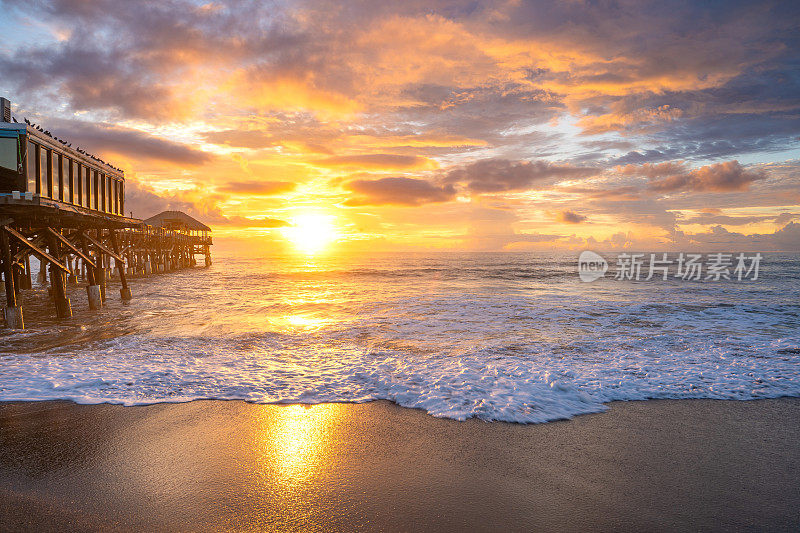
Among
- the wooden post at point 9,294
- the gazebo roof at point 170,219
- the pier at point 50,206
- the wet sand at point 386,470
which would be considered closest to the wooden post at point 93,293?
the pier at point 50,206

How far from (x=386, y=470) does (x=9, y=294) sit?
Answer: 46.1ft

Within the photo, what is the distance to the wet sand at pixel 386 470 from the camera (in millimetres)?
3412

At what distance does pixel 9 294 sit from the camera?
40.5 feet

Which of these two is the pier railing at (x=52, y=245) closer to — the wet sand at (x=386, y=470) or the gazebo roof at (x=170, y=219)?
the wet sand at (x=386, y=470)

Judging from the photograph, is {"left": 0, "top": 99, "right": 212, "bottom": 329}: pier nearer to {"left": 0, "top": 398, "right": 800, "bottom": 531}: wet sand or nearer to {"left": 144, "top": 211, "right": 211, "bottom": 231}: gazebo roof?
{"left": 0, "top": 398, "right": 800, "bottom": 531}: wet sand

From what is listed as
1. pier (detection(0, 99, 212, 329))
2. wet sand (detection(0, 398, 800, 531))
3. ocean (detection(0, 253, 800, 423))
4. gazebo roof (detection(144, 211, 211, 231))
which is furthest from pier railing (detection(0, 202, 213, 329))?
gazebo roof (detection(144, 211, 211, 231))

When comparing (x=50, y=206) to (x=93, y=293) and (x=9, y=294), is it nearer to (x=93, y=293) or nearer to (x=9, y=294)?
(x=9, y=294)

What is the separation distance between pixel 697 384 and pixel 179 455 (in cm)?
802

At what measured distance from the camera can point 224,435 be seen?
502cm

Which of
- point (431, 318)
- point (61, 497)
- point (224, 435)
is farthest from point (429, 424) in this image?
point (431, 318)

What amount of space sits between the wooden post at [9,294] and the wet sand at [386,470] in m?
8.86

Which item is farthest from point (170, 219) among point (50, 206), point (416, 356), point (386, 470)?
point (386, 470)

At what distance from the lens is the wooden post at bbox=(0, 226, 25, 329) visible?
40.7ft

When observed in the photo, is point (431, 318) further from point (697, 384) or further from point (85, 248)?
point (85, 248)
